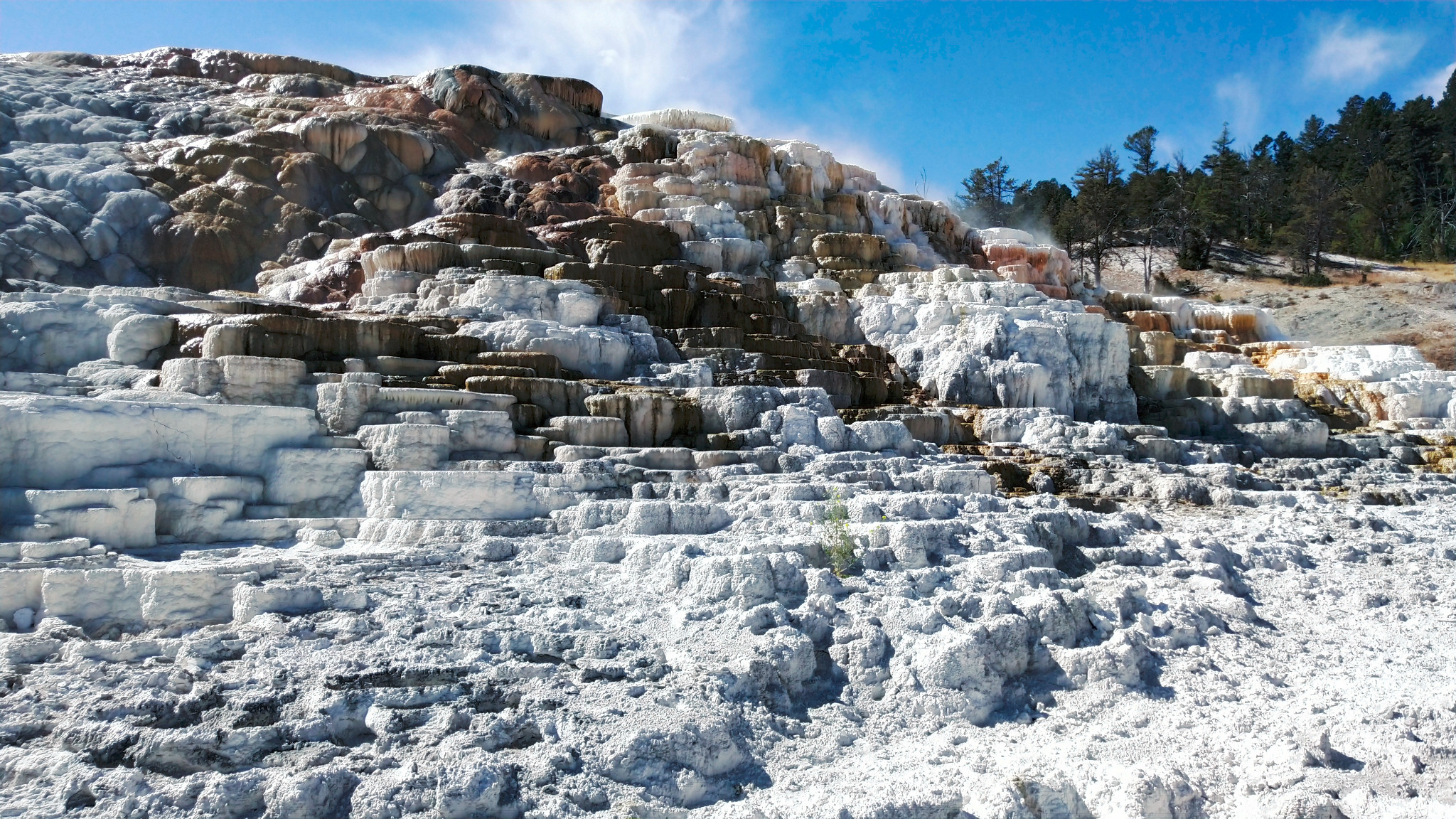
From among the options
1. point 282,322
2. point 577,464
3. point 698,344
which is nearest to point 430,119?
point 698,344

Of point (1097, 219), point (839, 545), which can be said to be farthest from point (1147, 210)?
point (839, 545)

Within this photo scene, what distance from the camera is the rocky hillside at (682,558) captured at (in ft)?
13.1

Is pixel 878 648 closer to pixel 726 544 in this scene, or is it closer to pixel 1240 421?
pixel 726 544

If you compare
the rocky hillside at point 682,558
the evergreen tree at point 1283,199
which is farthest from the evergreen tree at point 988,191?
the rocky hillside at point 682,558

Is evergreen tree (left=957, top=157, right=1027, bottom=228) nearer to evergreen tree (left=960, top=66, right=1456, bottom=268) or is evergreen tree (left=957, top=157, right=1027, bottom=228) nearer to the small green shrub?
evergreen tree (left=960, top=66, right=1456, bottom=268)

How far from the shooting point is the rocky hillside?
158 inches

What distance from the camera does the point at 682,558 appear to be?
5770mm

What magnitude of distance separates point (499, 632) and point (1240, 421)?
12.2 m

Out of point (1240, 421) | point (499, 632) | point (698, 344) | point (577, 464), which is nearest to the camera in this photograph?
point (499, 632)

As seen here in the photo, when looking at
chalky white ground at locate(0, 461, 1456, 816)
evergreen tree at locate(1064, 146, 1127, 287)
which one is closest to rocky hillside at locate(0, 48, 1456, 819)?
chalky white ground at locate(0, 461, 1456, 816)

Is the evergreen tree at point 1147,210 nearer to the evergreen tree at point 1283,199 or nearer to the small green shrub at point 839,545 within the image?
the evergreen tree at point 1283,199

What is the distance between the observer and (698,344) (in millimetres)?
12664

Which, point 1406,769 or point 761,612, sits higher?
point 761,612

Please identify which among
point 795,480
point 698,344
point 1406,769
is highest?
point 698,344
